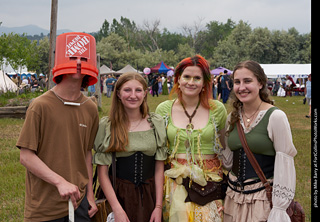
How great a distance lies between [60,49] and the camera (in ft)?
8.94

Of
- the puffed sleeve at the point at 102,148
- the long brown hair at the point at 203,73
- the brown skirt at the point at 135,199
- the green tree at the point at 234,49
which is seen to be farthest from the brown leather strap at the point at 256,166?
the green tree at the point at 234,49

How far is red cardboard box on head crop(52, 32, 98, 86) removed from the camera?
2.64 m

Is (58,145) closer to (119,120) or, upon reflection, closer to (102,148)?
(102,148)

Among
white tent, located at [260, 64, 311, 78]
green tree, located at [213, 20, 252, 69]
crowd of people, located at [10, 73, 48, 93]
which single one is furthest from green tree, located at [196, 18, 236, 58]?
crowd of people, located at [10, 73, 48, 93]

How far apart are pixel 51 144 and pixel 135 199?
0.95 m

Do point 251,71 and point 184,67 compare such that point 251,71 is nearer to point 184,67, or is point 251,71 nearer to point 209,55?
point 184,67

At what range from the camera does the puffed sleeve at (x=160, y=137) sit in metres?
3.22

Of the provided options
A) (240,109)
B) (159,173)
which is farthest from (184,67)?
(159,173)

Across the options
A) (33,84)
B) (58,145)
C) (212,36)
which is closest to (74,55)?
(58,145)

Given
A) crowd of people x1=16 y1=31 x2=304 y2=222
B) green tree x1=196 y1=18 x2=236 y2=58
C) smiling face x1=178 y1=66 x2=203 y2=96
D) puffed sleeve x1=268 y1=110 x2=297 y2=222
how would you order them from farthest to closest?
green tree x1=196 y1=18 x2=236 y2=58, smiling face x1=178 y1=66 x2=203 y2=96, puffed sleeve x1=268 y1=110 x2=297 y2=222, crowd of people x1=16 y1=31 x2=304 y2=222

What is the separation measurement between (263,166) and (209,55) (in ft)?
285

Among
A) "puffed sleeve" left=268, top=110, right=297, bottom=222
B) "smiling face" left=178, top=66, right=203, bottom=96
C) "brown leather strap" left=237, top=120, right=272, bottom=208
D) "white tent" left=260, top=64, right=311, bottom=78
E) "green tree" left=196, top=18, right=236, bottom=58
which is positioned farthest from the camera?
"green tree" left=196, top=18, right=236, bottom=58

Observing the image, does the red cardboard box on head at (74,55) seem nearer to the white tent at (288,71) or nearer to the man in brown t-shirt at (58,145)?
the man in brown t-shirt at (58,145)

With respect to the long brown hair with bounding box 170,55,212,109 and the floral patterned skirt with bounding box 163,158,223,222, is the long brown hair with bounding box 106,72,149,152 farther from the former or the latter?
the floral patterned skirt with bounding box 163,158,223,222
